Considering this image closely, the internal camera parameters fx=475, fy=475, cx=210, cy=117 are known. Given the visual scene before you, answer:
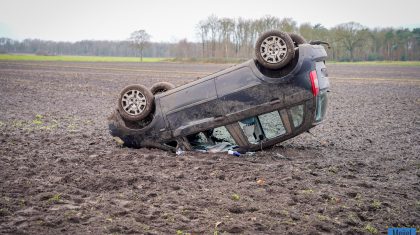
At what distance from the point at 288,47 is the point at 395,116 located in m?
7.89

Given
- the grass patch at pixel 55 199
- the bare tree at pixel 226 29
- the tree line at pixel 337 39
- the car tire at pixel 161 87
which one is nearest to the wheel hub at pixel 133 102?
the car tire at pixel 161 87

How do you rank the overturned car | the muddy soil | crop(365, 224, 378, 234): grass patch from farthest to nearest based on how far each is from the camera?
1. the overturned car
2. the muddy soil
3. crop(365, 224, 378, 234): grass patch

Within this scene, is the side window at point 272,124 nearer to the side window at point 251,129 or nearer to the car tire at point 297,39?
the side window at point 251,129

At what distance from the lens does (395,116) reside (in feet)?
45.5

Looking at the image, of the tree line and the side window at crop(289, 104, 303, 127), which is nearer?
the side window at crop(289, 104, 303, 127)

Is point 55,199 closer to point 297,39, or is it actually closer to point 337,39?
point 297,39

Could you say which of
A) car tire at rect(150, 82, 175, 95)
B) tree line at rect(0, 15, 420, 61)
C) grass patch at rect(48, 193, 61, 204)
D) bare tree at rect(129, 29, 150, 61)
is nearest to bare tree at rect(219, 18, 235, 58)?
tree line at rect(0, 15, 420, 61)

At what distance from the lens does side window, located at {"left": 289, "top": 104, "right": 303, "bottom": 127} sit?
7645 mm

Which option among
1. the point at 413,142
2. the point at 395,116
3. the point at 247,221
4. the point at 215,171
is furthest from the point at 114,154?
the point at 395,116

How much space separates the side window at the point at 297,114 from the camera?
7.64 m

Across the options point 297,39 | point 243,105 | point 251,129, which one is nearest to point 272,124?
point 251,129

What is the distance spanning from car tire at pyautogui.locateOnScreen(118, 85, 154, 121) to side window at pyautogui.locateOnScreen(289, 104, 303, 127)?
7.84 ft

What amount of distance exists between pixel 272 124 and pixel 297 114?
441 millimetres

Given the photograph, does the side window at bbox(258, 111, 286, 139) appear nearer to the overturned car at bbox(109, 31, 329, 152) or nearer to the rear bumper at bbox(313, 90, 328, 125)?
the overturned car at bbox(109, 31, 329, 152)
